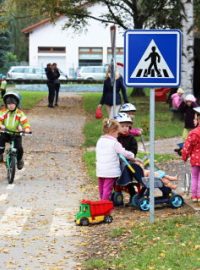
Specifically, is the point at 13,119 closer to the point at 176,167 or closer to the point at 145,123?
the point at 176,167

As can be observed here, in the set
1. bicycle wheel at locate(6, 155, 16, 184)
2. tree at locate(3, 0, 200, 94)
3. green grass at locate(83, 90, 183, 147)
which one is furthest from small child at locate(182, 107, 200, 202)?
tree at locate(3, 0, 200, 94)

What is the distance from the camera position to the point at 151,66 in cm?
960

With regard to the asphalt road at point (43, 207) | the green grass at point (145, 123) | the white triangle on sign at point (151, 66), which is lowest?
the green grass at point (145, 123)

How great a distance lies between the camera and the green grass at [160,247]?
299 inches

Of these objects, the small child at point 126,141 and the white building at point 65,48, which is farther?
the white building at point 65,48

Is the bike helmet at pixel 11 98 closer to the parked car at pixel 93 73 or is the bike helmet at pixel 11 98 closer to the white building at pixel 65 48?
the parked car at pixel 93 73

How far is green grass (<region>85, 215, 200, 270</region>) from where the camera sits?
7.59 m

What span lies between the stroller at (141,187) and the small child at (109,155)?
109 mm

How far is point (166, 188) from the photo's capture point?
1123 cm

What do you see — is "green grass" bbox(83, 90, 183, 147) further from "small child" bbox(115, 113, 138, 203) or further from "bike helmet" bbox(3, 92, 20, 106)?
"small child" bbox(115, 113, 138, 203)

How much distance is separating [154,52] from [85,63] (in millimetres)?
71991

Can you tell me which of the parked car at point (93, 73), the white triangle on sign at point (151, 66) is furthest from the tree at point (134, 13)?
the parked car at point (93, 73)

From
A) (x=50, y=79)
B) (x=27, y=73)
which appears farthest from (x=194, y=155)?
(x=27, y=73)

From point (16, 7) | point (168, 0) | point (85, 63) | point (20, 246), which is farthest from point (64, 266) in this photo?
point (85, 63)
